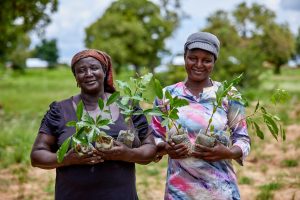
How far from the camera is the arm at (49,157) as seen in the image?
2.21 metres

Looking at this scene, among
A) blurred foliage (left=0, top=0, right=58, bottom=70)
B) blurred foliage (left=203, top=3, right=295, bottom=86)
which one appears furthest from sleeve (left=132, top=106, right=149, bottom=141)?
blurred foliage (left=203, top=3, right=295, bottom=86)

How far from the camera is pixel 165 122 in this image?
2.21 metres

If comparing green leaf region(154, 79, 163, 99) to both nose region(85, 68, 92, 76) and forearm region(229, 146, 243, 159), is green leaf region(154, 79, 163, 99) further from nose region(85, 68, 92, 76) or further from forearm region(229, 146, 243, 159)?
forearm region(229, 146, 243, 159)

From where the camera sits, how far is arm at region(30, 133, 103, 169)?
2205 millimetres

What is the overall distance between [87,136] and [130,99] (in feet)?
1.04

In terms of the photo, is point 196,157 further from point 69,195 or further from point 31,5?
point 31,5

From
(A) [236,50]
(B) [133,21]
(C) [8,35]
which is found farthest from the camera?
(B) [133,21]

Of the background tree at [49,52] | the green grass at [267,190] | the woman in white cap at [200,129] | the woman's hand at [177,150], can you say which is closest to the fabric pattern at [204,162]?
the woman in white cap at [200,129]

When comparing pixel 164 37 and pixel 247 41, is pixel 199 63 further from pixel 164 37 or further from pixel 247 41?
pixel 164 37

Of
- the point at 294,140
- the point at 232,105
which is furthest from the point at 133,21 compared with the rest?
the point at 232,105

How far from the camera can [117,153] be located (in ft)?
7.29

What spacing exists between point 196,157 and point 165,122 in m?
0.29

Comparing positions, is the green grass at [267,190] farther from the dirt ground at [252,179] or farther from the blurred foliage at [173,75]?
the blurred foliage at [173,75]

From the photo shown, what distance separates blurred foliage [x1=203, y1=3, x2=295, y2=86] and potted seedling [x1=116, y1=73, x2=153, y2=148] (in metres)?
17.5
